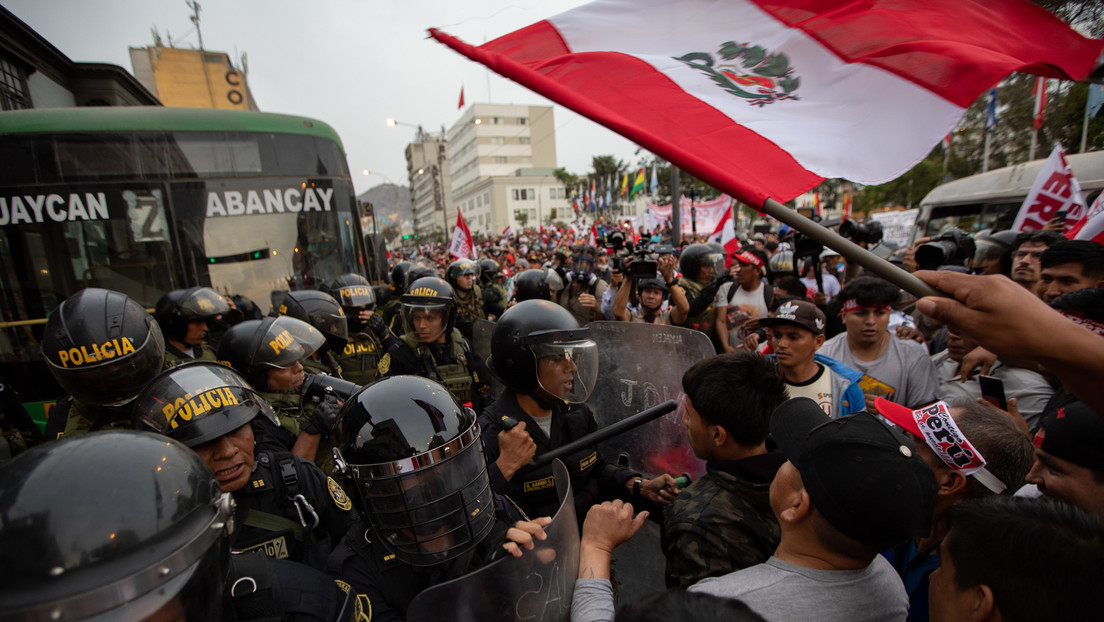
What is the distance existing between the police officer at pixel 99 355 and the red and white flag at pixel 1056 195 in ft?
24.5

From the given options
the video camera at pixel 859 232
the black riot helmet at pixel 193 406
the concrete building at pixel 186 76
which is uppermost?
the concrete building at pixel 186 76

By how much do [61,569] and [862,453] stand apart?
170 centimetres

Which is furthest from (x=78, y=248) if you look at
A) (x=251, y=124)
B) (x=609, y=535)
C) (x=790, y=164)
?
(x=790, y=164)

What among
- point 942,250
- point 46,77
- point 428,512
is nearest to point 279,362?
point 428,512

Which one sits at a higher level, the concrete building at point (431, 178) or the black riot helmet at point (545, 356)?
the concrete building at point (431, 178)

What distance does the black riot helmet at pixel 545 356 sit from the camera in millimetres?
2289

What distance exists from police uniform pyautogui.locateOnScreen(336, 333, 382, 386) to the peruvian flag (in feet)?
11.5

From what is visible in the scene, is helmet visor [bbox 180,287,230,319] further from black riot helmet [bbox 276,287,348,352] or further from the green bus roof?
the green bus roof

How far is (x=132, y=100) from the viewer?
601 inches

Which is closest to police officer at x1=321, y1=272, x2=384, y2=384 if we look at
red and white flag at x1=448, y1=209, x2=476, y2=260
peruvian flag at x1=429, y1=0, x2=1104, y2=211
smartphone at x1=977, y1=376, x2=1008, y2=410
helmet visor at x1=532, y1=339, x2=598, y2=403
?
helmet visor at x1=532, y1=339, x2=598, y2=403

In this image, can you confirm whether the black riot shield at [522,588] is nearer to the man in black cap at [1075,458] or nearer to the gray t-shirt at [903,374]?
the man in black cap at [1075,458]

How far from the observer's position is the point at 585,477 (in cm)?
238

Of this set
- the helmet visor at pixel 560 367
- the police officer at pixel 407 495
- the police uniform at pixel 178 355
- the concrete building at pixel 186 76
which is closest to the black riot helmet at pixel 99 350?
the police uniform at pixel 178 355

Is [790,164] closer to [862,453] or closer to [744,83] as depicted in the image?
[744,83]
